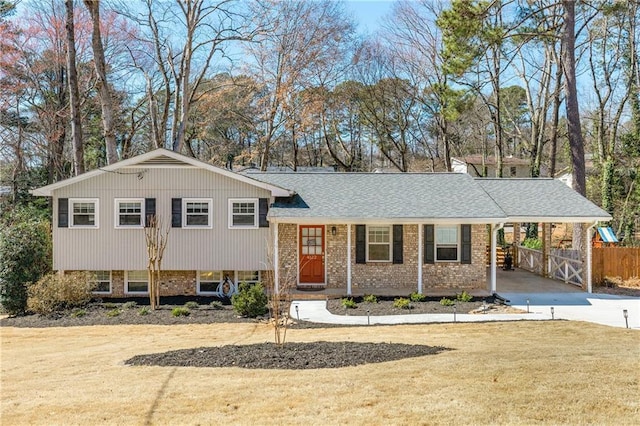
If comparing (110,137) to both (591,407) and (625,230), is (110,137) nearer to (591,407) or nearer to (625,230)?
(591,407)

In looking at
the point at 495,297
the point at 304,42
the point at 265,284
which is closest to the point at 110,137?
the point at 265,284

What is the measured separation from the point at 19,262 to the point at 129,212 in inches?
136

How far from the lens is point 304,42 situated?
90.9 ft

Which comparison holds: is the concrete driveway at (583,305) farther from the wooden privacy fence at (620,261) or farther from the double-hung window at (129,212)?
the double-hung window at (129,212)

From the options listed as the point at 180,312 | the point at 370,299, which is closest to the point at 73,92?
the point at 180,312

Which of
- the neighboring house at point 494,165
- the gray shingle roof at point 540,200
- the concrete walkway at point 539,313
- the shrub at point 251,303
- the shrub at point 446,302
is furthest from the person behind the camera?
the neighboring house at point 494,165

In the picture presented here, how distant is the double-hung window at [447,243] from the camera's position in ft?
49.9

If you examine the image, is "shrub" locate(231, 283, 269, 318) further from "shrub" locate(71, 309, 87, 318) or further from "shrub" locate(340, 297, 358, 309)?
"shrub" locate(71, 309, 87, 318)

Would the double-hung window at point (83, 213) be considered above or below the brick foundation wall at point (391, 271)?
above

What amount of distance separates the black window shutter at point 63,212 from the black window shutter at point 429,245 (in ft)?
38.2

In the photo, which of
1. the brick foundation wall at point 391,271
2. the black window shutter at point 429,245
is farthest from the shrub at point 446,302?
the black window shutter at point 429,245

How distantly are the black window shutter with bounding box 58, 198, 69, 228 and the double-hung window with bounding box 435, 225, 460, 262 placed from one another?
12.0 meters

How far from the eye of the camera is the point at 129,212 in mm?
15188

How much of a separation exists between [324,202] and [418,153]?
25.0m
